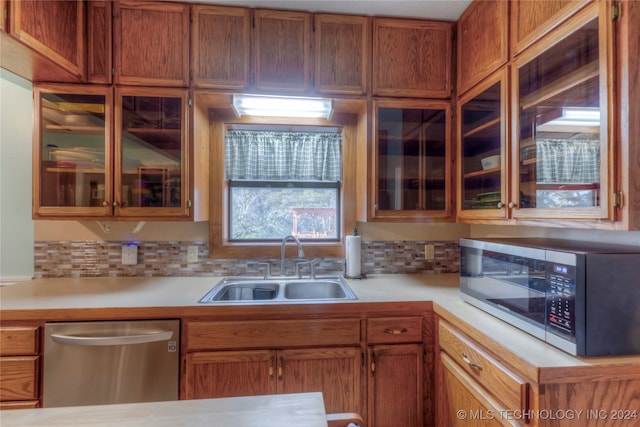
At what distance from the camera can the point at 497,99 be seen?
57.0 inches

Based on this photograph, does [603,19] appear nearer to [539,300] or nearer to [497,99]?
[497,99]

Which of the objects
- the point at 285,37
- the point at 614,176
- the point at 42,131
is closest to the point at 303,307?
the point at 614,176

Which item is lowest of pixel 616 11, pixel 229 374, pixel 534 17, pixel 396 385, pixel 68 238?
pixel 396 385

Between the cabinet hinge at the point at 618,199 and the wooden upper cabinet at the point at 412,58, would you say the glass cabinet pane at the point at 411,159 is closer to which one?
the wooden upper cabinet at the point at 412,58

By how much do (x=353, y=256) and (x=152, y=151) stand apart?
56.9 inches

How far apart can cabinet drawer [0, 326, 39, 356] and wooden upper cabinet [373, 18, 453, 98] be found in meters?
2.22

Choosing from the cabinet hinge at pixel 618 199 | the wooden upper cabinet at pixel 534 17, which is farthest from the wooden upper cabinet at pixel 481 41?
the cabinet hinge at pixel 618 199

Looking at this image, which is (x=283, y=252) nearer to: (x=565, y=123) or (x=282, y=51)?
(x=282, y=51)

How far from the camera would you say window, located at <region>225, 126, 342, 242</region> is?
2086mm

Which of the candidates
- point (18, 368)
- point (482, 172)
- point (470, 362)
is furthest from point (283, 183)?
point (18, 368)

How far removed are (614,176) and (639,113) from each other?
20 centimetres

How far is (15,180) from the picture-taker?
1.84 metres

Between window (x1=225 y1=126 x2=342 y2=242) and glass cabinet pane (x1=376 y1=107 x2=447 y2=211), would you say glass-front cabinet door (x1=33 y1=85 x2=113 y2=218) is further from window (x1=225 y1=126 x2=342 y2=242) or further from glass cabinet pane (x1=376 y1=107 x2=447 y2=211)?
glass cabinet pane (x1=376 y1=107 x2=447 y2=211)

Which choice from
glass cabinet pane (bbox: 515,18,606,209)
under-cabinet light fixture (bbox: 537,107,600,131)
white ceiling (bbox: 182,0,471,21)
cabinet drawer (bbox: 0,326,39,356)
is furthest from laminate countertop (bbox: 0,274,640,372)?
white ceiling (bbox: 182,0,471,21)
